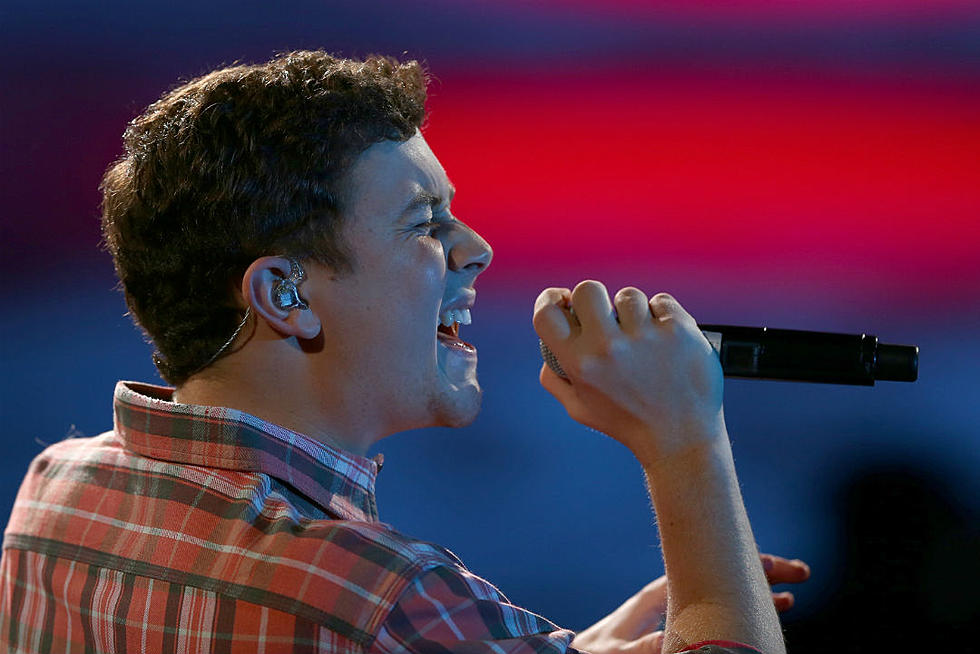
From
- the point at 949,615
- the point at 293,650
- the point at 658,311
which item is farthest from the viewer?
the point at 949,615

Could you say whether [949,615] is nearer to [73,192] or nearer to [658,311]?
[658,311]

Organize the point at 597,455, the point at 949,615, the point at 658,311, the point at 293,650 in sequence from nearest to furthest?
the point at 293,650, the point at 658,311, the point at 949,615, the point at 597,455

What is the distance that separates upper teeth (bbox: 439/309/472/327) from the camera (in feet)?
4.09

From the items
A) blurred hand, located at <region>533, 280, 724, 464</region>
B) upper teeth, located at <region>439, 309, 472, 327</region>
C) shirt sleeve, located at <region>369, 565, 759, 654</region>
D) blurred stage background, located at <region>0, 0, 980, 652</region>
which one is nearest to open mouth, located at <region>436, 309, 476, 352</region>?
upper teeth, located at <region>439, 309, 472, 327</region>

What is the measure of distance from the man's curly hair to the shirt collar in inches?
5.4

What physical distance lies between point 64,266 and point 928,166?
176 cm

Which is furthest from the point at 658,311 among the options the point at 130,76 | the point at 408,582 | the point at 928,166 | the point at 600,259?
the point at 130,76

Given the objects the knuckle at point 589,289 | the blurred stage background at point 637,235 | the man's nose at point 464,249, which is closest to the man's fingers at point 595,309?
the knuckle at point 589,289

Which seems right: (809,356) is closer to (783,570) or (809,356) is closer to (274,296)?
(783,570)

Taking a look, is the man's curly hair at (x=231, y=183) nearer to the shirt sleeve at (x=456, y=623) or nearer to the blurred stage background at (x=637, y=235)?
the shirt sleeve at (x=456, y=623)

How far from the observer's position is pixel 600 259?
191 centimetres

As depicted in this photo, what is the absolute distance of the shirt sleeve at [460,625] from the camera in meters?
0.82

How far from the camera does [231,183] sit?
1095 millimetres

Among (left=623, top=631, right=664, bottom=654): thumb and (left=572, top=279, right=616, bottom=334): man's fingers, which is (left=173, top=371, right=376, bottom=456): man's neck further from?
(left=623, top=631, right=664, bottom=654): thumb
